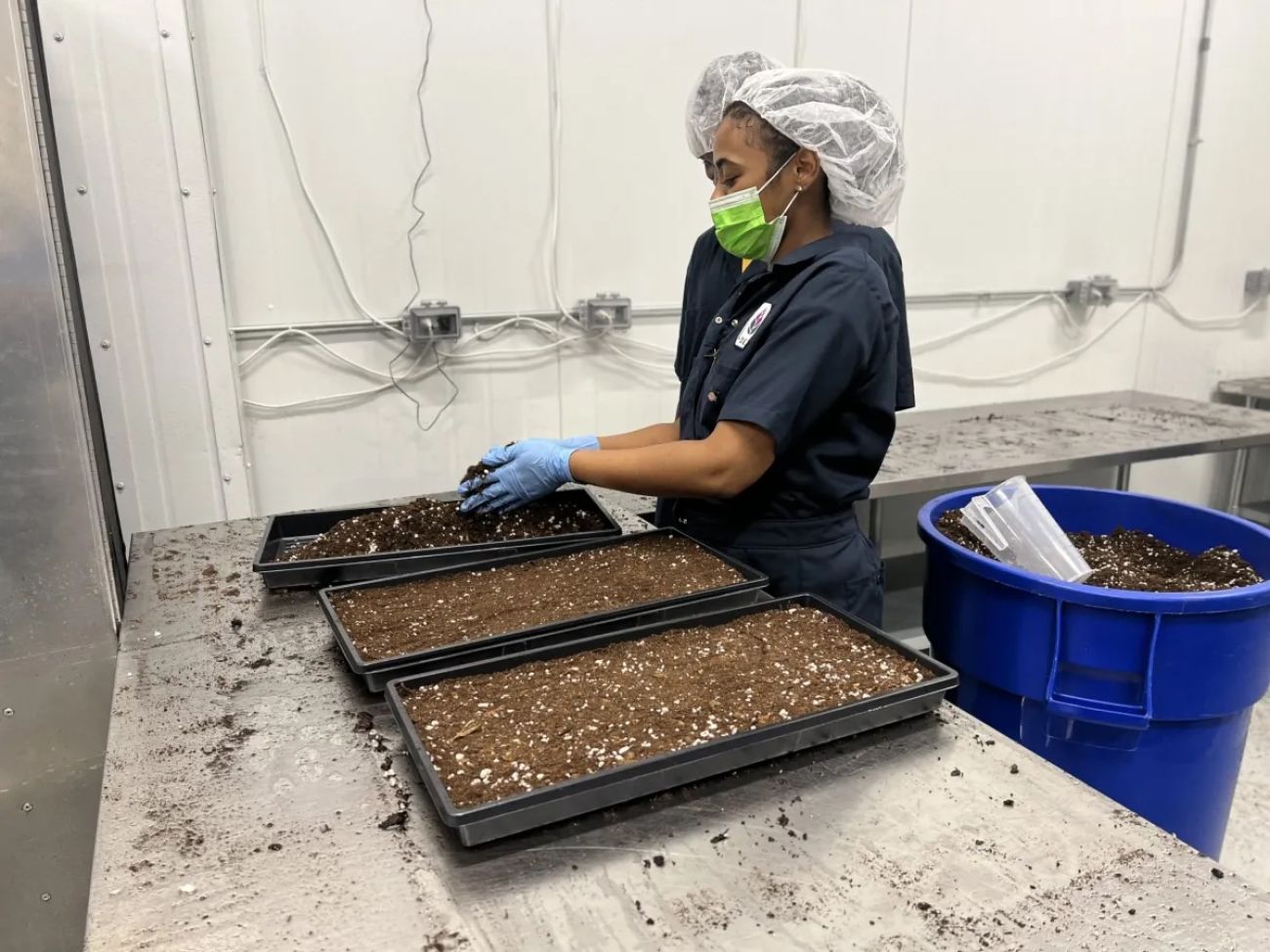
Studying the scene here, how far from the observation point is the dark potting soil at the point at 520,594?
110cm

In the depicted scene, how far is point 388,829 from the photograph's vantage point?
2.66 ft

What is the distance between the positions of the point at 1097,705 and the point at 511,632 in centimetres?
88

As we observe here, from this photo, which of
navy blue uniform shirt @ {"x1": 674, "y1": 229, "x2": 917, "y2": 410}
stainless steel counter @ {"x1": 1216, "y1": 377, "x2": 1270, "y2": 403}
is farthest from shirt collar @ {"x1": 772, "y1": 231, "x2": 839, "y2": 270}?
stainless steel counter @ {"x1": 1216, "y1": 377, "x2": 1270, "y2": 403}

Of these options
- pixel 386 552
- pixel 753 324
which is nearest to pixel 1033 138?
pixel 753 324

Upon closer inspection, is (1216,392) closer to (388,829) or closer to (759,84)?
(759,84)

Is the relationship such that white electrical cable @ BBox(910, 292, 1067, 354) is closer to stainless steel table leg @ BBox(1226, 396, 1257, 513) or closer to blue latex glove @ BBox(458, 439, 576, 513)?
stainless steel table leg @ BBox(1226, 396, 1257, 513)

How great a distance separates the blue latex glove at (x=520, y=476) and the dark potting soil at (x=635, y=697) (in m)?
0.45

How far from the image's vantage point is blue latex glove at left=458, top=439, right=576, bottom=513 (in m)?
1.44

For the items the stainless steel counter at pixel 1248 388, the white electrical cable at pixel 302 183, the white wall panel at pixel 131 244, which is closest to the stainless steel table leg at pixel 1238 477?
the stainless steel counter at pixel 1248 388

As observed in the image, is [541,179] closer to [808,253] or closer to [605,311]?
[605,311]

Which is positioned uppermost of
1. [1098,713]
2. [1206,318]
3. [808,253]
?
[808,253]

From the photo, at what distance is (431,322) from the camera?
233 centimetres

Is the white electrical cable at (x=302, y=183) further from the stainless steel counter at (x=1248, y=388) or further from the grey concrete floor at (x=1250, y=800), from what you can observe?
the stainless steel counter at (x=1248, y=388)

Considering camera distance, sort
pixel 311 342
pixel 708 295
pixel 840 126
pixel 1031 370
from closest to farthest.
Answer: pixel 840 126, pixel 708 295, pixel 311 342, pixel 1031 370
